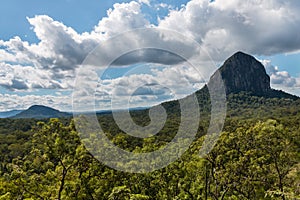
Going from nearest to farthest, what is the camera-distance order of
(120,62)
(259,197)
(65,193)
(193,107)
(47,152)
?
(120,62), (193,107), (47,152), (65,193), (259,197)

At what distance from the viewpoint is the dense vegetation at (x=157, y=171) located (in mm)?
9539

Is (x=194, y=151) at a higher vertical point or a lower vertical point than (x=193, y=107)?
lower

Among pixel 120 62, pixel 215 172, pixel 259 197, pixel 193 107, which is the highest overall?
pixel 120 62

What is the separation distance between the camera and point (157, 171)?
1200 cm

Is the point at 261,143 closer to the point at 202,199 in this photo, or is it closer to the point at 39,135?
the point at 202,199

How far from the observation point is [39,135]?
9383 millimetres

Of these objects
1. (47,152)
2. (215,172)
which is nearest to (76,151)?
(47,152)

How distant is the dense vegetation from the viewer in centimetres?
954

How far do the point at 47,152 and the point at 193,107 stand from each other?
189 inches

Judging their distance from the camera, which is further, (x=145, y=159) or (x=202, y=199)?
(x=202, y=199)

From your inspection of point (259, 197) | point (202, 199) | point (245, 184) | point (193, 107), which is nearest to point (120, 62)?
point (193, 107)

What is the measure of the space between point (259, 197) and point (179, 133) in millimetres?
8420

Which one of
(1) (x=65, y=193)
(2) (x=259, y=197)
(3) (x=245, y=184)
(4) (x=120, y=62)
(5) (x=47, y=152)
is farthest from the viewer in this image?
(2) (x=259, y=197)

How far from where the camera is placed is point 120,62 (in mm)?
7938
